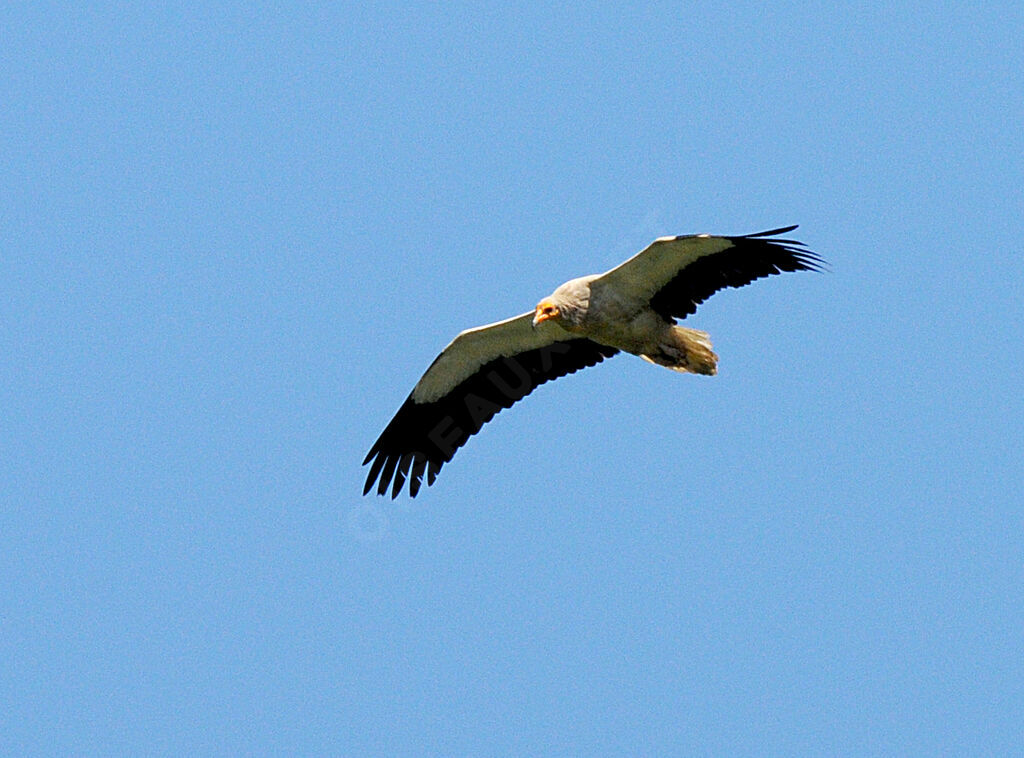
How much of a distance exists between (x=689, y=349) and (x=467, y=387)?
2.58 m

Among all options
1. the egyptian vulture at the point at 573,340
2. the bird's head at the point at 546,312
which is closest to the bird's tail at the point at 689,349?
the egyptian vulture at the point at 573,340

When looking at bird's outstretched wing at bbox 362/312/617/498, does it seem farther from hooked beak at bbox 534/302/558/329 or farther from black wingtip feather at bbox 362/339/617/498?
hooked beak at bbox 534/302/558/329

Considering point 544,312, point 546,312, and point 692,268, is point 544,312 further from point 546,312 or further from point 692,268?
point 692,268

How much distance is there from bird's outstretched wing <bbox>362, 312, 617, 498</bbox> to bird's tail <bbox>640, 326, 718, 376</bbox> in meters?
1.18

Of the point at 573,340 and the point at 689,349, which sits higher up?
the point at 573,340

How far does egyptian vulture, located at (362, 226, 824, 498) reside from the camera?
12609 mm

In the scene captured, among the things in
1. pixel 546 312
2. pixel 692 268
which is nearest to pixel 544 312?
pixel 546 312

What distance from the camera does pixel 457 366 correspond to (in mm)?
14312

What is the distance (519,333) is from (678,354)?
169 centimetres

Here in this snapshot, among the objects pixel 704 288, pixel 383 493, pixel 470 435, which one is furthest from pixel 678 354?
pixel 383 493

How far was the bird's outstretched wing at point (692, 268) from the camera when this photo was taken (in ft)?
40.8

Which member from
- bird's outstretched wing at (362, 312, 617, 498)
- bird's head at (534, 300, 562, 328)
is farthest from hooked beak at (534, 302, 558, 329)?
bird's outstretched wing at (362, 312, 617, 498)

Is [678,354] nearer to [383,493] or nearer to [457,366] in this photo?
[457,366]

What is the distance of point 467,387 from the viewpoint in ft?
47.6
